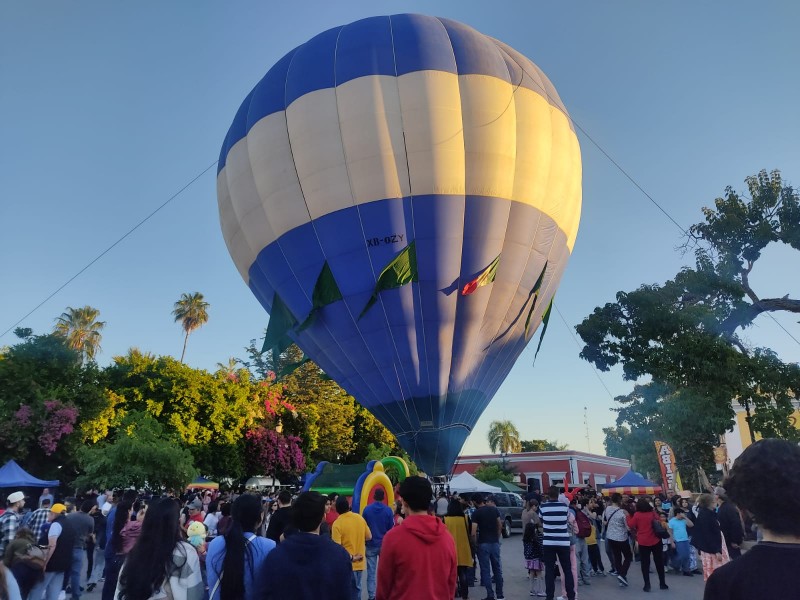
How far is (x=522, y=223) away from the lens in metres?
15.9

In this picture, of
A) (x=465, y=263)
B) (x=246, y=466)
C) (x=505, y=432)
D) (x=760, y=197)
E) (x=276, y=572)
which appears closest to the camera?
(x=276, y=572)

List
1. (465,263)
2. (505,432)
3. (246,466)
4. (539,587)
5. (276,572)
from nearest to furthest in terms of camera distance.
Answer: (276,572)
(539,587)
(465,263)
(246,466)
(505,432)

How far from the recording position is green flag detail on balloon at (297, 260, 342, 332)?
15.5 m

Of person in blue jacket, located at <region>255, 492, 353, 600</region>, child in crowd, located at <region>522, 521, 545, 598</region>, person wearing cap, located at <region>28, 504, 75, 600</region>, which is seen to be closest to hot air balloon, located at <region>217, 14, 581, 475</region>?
child in crowd, located at <region>522, 521, 545, 598</region>

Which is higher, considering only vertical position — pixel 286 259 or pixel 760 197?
pixel 760 197

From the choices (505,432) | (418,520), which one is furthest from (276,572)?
(505,432)

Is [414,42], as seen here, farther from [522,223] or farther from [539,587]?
[539,587]

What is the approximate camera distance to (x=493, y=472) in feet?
154

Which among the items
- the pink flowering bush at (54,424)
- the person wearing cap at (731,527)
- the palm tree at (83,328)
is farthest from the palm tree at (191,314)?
the person wearing cap at (731,527)

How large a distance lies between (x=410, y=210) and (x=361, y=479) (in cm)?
688

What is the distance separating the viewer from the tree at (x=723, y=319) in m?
18.3

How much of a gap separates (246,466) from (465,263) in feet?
90.9

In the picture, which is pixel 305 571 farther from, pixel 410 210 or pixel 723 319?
pixel 723 319

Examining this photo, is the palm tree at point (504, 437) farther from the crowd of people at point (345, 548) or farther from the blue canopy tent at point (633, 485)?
the crowd of people at point (345, 548)
